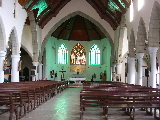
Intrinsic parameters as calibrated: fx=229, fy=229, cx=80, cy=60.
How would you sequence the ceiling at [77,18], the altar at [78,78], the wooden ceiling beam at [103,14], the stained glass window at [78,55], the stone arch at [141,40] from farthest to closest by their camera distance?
Result: 1. the stained glass window at [78,55]
2. the altar at [78,78]
3. the wooden ceiling beam at [103,14]
4. the ceiling at [77,18]
5. the stone arch at [141,40]

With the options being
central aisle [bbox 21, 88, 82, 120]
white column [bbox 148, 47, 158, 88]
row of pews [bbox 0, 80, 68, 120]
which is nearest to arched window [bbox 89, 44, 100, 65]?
white column [bbox 148, 47, 158, 88]

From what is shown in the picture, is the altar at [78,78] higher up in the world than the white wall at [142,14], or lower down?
lower down

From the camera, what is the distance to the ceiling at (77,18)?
1912cm

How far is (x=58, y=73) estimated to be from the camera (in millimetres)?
34281

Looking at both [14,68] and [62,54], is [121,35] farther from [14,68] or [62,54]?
[62,54]

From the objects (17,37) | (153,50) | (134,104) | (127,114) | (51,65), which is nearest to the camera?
(134,104)

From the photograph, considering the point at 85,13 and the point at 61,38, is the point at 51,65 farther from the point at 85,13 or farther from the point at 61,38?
the point at 85,13

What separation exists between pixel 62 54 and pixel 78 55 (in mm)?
2474

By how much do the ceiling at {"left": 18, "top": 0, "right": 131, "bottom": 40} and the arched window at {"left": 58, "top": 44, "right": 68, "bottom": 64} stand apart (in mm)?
1714

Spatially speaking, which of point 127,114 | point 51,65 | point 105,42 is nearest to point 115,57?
point 105,42

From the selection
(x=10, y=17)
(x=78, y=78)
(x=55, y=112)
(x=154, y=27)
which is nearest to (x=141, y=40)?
(x=154, y=27)

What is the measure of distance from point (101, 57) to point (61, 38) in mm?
6717

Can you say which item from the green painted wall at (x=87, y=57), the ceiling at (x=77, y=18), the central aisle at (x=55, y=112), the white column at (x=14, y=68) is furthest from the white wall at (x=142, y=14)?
the green painted wall at (x=87, y=57)

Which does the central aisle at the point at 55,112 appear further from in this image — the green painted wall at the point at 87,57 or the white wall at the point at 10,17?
the green painted wall at the point at 87,57
